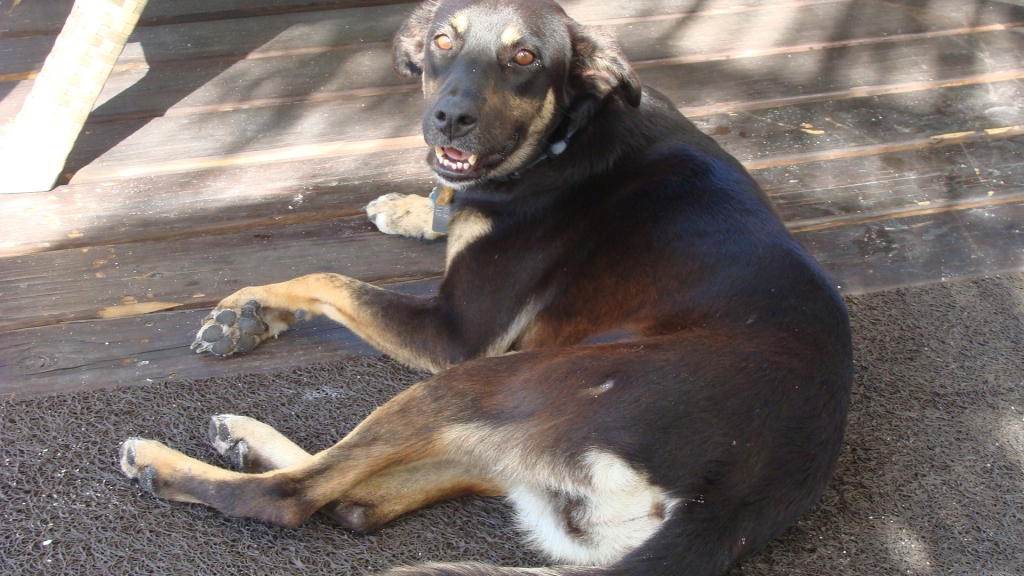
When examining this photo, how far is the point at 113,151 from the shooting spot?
341 centimetres

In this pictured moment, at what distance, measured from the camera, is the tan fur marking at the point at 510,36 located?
2.29 metres

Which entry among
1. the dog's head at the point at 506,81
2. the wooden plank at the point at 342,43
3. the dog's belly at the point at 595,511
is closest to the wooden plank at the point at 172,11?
the wooden plank at the point at 342,43

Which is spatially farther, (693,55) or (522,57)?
(693,55)

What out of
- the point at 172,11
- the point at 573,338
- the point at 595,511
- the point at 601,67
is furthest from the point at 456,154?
the point at 172,11

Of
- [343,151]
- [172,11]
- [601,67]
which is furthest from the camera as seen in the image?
[172,11]

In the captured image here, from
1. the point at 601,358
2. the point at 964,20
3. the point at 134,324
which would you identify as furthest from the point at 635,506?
the point at 964,20

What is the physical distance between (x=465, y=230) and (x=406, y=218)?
0.68 meters

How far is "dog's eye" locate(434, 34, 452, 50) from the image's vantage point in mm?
2364

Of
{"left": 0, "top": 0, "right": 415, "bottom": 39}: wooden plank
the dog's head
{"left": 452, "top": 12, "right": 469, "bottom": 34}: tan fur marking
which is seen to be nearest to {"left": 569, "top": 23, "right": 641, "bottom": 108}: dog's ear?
the dog's head

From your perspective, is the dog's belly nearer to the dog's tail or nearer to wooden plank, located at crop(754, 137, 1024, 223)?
the dog's tail

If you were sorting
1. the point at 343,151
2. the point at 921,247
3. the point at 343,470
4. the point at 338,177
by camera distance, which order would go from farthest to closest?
the point at 343,151 → the point at 338,177 → the point at 921,247 → the point at 343,470

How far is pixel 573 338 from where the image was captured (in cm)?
225

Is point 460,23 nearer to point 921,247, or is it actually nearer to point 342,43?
point 921,247

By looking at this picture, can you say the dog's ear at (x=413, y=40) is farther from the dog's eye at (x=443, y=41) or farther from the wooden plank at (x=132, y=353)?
the wooden plank at (x=132, y=353)
